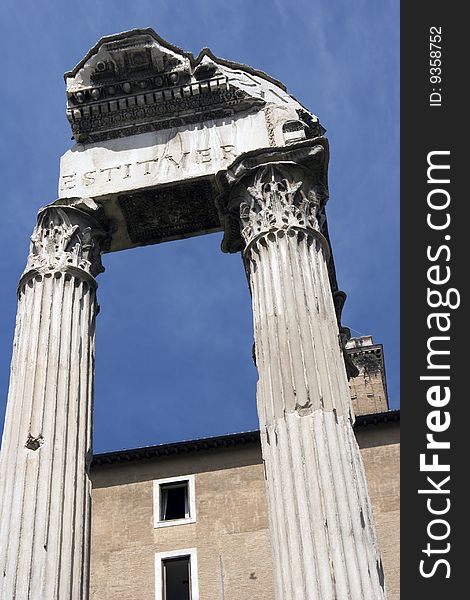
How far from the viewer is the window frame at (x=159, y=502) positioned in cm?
2816

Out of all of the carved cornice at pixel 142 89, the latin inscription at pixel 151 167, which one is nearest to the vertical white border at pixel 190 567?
the latin inscription at pixel 151 167

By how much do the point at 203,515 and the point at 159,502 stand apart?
4.42 ft

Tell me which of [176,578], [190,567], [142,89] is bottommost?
[176,578]

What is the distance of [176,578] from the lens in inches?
1080

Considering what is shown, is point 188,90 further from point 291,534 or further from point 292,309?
point 291,534

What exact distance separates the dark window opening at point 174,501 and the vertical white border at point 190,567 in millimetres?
1054

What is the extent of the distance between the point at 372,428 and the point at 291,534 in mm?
18071

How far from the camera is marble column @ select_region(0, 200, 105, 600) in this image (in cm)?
1129

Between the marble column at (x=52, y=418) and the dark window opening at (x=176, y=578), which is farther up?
the dark window opening at (x=176, y=578)

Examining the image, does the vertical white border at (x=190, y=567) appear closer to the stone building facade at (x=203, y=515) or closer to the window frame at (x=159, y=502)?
the stone building facade at (x=203, y=515)

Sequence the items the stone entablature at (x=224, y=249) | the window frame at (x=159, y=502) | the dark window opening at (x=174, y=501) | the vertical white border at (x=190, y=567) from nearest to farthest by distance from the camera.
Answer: the stone entablature at (x=224, y=249)
the vertical white border at (x=190, y=567)
the window frame at (x=159, y=502)
the dark window opening at (x=174, y=501)

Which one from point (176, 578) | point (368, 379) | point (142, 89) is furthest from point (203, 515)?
point (142, 89)

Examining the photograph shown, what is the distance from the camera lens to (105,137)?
645 inches

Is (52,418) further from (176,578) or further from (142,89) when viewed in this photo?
(176,578)
